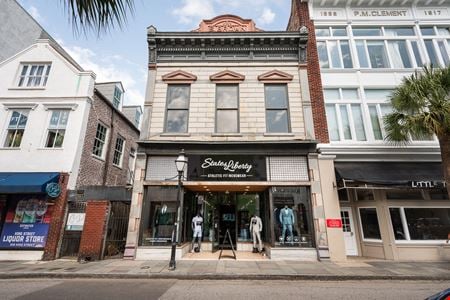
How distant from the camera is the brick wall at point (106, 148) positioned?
12.3m

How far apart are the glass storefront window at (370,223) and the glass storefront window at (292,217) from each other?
3297 millimetres

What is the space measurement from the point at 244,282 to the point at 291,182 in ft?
16.7

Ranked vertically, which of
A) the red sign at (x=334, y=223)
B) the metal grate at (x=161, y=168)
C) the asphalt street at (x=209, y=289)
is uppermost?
the metal grate at (x=161, y=168)

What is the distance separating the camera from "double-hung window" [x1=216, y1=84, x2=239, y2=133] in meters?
11.5

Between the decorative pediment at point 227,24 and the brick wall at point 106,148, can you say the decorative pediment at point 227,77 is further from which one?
the brick wall at point 106,148

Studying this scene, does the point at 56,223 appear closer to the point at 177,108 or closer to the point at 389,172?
the point at 177,108

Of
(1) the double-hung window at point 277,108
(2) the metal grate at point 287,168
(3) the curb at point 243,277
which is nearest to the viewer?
(3) the curb at point 243,277

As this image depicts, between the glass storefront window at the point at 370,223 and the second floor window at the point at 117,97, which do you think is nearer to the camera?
the glass storefront window at the point at 370,223

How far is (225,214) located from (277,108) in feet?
21.8

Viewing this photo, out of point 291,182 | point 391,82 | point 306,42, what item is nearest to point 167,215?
point 291,182

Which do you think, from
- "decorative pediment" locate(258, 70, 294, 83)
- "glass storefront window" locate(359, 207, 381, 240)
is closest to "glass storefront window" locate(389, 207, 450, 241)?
"glass storefront window" locate(359, 207, 381, 240)

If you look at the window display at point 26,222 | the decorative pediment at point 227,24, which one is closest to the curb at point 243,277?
the window display at point 26,222

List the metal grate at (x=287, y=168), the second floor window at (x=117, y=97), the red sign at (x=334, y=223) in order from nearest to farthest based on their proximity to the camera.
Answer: the red sign at (x=334, y=223) → the metal grate at (x=287, y=168) → the second floor window at (x=117, y=97)

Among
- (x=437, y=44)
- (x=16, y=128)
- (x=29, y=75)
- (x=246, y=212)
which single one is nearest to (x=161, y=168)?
(x=246, y=212)
